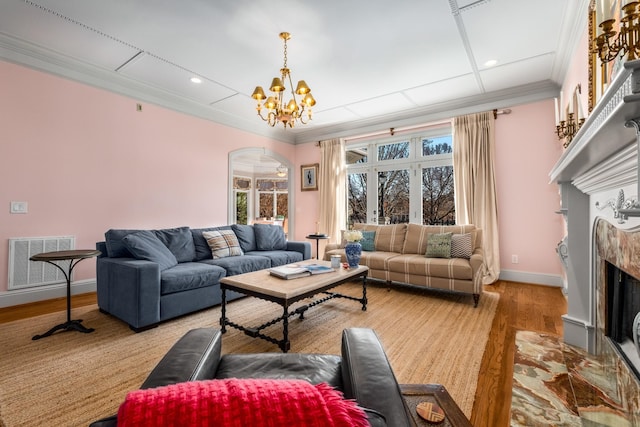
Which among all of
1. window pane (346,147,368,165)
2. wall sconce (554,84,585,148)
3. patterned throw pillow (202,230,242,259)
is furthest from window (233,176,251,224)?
wall sconce (554,84,585,148)

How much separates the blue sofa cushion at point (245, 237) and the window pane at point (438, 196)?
116 inches

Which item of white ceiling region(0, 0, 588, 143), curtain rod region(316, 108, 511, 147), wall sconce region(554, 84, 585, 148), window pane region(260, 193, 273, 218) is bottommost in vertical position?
window pane region(260, 193, 273, 218)

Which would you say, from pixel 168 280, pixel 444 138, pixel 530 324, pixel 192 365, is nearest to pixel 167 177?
pixel 168 280

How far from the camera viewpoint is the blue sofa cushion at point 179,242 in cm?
346

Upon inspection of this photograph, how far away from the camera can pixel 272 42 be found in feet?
9.75

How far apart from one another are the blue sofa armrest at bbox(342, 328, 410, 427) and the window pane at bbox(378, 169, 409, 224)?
14.6 feet

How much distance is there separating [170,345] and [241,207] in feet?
26.8

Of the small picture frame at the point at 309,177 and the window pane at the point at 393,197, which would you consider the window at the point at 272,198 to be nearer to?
the small picture frame at the point at 309,177

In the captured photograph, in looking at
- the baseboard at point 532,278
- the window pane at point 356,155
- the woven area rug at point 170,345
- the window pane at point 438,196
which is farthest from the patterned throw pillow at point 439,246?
the window pane at point 356,155

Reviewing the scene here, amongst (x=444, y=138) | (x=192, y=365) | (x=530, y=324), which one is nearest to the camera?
(x=192, y=365)

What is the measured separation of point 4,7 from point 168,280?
2736mm

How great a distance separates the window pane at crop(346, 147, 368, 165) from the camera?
5.89 m

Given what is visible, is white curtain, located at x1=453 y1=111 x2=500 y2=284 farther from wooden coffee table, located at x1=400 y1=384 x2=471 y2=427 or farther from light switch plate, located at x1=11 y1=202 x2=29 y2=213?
light switch plate, located at x1=11 y1=202 x2=29 y2=213

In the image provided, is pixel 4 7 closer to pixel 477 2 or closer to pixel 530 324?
pixel 477 2
